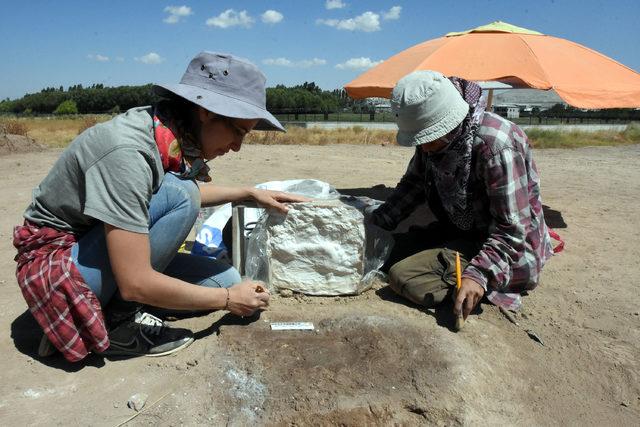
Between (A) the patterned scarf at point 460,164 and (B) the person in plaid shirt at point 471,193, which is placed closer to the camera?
(B) the person in plaid shirt at point 471,193

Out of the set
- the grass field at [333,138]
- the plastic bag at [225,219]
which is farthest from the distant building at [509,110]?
the plastic bag at [225,219]

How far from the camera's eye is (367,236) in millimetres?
2990

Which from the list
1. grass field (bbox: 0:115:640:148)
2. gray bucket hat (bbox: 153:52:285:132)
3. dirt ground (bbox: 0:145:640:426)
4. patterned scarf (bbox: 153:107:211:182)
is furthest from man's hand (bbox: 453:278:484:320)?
grass field (bbox: 0:115:640:148)

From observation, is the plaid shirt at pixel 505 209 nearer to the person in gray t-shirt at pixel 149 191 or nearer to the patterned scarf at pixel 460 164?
the patterned scarf at pixel 460 164

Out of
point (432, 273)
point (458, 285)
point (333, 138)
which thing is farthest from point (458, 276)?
point (333, 138)

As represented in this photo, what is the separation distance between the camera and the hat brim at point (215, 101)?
1809 mm

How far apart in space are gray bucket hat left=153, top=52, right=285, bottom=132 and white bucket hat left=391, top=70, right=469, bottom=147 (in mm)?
765

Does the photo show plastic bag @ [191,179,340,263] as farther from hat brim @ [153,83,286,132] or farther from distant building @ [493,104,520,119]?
distant building @ [493,104,520,119]

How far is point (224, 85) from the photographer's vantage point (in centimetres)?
191

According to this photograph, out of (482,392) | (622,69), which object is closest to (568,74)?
(622,69)

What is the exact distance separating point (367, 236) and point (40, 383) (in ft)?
5.88

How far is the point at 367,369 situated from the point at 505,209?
106 centimetres

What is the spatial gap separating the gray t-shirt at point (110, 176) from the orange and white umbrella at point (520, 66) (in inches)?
→ 110

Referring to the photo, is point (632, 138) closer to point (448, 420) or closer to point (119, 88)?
point (448, 420)
